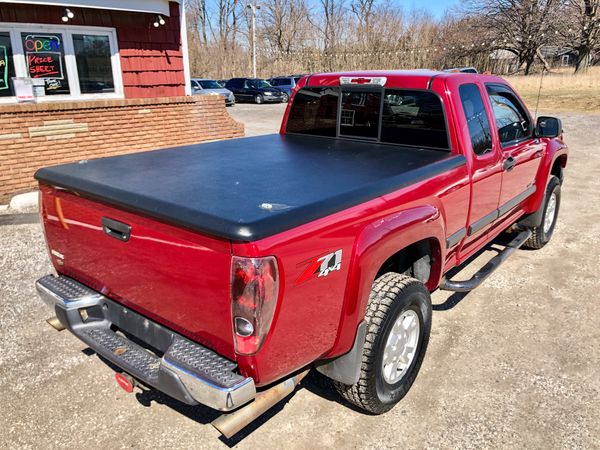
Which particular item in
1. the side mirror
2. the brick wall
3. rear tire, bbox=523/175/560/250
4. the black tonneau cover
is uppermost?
the side mirror

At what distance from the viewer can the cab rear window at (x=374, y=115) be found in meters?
3.62

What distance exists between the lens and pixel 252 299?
1.89 meters

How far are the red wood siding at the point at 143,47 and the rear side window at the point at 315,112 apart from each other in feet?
19.0

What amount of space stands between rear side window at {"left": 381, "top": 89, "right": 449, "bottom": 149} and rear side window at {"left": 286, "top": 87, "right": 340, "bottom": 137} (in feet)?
1.85

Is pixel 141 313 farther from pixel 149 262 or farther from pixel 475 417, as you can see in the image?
pixel 475 417

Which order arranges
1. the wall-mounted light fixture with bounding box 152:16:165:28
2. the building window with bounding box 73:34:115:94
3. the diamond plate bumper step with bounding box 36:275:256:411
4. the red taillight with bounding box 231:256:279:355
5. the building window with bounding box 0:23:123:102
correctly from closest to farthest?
the red taillight with bounding box 231:256:279:355 → the diamond plate bumper step with bounding box 36:275:256:411 → the building window with bounding box 0:23:123:102 → the building window with bounding box 73:34:115:94 → the wall-mounted light fixture with bounding box 152:16:165:28

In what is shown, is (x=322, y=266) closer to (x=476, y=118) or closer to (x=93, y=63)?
(x=476, y=118)

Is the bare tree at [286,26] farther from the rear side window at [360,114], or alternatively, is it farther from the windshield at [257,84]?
the rear side window at [360,114]

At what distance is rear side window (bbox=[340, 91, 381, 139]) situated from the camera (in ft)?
13.0

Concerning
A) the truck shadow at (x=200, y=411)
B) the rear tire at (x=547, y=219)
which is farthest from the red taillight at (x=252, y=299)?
the rear tire at (x=547, y=219)

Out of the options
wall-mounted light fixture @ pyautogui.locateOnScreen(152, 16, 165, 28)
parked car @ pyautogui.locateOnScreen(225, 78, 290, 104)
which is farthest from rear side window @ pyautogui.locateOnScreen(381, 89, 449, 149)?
parked car @ pyautogui.locateOnScreen(225, 78, 290, 104)

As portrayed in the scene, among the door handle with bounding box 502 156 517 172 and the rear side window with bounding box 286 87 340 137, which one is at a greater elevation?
the rear side window with bounding box 286 87 340 137

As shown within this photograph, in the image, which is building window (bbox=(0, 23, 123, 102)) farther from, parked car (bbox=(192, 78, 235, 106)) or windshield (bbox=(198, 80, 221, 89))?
windshield (bbox=(198, 80, 221, 89))

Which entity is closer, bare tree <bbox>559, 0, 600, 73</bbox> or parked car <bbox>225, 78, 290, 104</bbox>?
parked car <bbox>225, 78, 290, 104</bbox>
